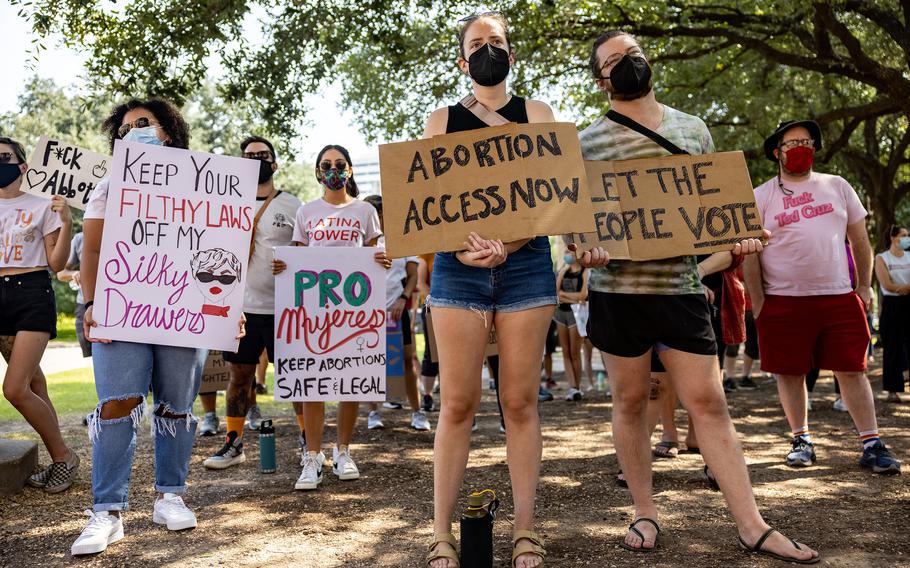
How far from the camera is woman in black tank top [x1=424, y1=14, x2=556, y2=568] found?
350 cm

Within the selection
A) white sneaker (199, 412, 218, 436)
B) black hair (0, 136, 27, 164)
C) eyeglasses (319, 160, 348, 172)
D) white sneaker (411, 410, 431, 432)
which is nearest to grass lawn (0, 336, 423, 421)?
white sneaker (199, 412, 218, 436)

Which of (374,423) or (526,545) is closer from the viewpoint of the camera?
(526,545)

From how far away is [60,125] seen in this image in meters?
43.2

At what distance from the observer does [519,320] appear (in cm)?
351

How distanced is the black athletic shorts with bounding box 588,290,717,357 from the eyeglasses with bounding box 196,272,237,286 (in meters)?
1.91

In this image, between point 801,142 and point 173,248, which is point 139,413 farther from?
point 801,142

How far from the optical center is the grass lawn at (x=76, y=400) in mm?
9711

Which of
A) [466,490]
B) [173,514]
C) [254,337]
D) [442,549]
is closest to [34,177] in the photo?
[254,337]

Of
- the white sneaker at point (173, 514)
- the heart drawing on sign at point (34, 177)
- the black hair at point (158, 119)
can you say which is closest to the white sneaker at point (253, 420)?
the heart drawing on sign at point (34, 177)

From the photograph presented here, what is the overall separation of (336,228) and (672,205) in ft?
9.29

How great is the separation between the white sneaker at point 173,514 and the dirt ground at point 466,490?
45 mm

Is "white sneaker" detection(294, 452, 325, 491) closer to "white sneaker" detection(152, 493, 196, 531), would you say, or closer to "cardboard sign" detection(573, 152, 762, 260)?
"white sneaker" detection(152, 493, 196, 531)

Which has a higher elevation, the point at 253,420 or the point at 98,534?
the point at 253,420

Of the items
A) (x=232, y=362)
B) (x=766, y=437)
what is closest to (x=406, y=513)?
(x=232, y=362)
